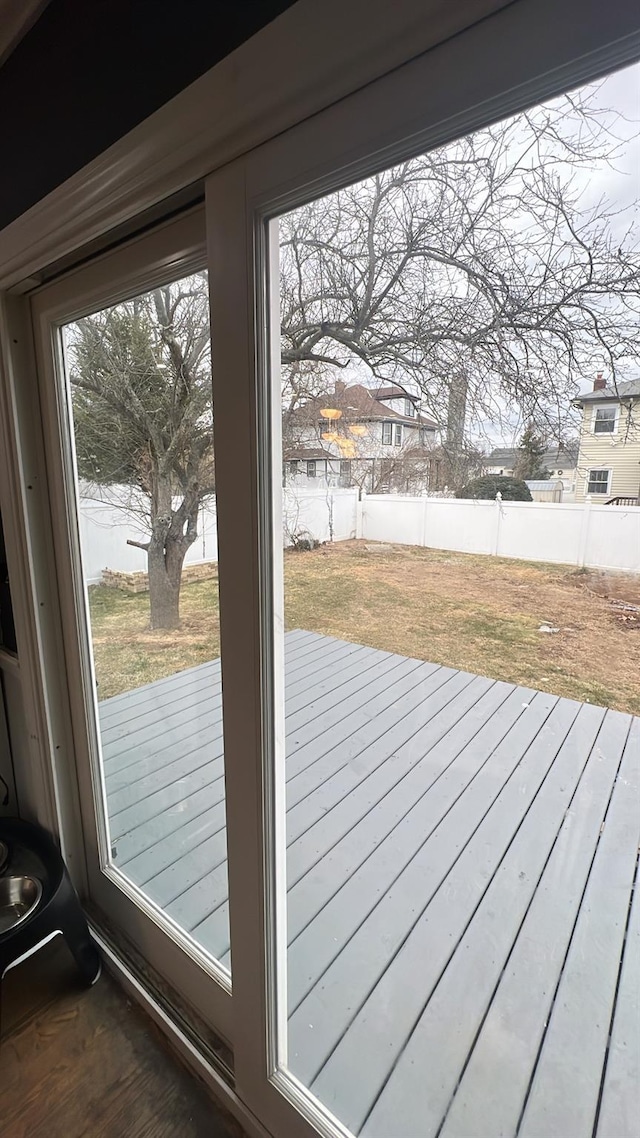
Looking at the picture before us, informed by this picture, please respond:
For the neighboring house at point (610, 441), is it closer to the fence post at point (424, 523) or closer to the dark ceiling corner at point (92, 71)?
the fence post at point (424, 523)

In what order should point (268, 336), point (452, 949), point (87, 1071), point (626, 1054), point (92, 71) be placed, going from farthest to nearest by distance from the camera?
1. point (452, 949)
2. point (87, 1071)
3. point (626, 1054)
4. point (92, 71)
5. point (268, 336)

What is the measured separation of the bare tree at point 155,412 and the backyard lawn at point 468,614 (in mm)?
162

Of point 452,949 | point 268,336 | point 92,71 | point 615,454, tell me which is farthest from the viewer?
point 452,949

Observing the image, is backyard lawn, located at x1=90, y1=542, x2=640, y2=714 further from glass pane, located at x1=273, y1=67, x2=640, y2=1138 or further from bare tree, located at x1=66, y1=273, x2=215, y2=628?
bare tree, located at x1=66, y1=273, x2=215, y2=628

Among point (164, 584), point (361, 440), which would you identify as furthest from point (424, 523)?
point (164, 584)

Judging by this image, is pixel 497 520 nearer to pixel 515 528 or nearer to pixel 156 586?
pixel 515 528

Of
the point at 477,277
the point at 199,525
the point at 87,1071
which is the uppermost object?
the point at 477,277

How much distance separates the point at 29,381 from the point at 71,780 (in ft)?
3.87

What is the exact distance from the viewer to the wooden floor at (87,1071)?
1.10 metres

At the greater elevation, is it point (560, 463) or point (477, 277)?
point (477, 277)

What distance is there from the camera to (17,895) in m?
1.41

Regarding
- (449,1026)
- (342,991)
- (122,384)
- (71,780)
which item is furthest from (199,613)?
(449,1026)

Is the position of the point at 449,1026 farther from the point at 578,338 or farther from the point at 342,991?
the point at 578,338

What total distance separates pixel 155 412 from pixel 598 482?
0.95 m
